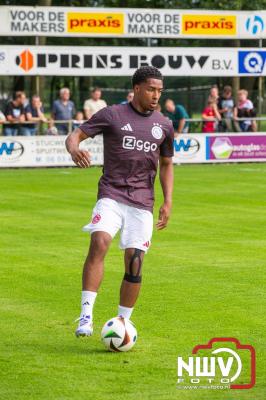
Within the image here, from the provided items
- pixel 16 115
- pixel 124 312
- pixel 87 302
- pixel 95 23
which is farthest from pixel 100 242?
pixel 95 23

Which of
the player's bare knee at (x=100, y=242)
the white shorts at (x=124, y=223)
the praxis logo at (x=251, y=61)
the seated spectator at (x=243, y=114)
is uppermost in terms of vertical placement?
the white shorts at (x=124, y=223)

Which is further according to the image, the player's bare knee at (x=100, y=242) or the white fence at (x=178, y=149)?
the white fence at (x=178, y=149)

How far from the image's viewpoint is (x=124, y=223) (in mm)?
A: 9102

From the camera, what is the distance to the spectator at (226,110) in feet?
115

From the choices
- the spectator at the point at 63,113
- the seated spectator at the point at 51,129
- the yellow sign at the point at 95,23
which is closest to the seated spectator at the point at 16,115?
the seated spectator at the point at 51,129

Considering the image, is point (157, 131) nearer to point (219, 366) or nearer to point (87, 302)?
point (87, 302)

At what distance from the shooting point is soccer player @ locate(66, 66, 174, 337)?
901 centimetres

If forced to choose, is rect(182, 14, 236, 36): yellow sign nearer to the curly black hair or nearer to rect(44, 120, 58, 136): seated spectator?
rect(44, 120, 58, 136): seated spectator

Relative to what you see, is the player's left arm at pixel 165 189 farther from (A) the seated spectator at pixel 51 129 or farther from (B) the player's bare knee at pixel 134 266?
(A) the seated spectator at pixel 51 129

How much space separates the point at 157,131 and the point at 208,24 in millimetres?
27476

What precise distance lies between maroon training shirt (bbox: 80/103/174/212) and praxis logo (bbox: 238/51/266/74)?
27.3 m

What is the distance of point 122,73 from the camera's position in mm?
34656

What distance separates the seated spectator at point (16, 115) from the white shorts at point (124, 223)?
22.7 m

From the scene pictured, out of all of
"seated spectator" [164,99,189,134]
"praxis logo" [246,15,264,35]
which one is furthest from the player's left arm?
"praxis logo" [246,15,264,35]
